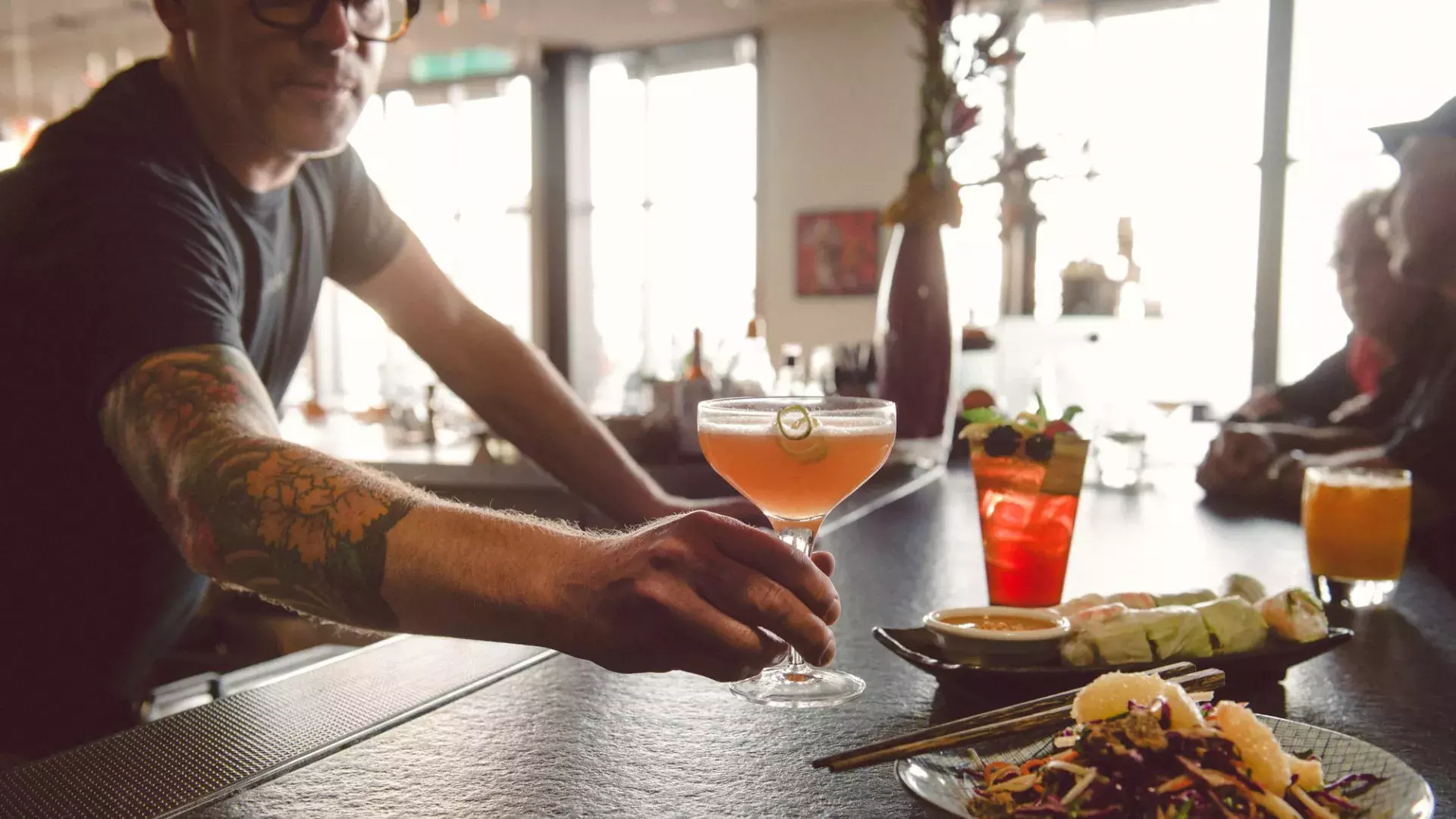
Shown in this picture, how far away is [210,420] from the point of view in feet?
2.68

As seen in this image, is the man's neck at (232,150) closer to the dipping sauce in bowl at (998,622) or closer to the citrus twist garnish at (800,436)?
the citrus twist garnish at (800,436)

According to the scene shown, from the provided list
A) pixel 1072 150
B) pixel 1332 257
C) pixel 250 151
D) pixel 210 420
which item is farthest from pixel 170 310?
pixel 1072 150

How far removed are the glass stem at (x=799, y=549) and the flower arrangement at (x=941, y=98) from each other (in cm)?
112

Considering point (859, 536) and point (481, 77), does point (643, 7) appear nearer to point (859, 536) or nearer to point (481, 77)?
point (481, 77)

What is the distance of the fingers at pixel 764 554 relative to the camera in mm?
612

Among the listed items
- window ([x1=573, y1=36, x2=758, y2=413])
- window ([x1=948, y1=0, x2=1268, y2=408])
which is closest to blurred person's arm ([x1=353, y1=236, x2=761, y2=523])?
window ([x1=948, y1=0, x2=1268, y2=408])

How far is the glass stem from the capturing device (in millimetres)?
898

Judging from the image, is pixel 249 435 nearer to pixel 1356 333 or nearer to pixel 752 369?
pixel 752 369

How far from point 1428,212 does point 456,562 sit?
84.7 inches

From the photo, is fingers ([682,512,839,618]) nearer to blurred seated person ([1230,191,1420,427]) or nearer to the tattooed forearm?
the tattooed forearm

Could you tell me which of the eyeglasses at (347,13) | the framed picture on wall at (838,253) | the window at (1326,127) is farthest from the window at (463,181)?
the eyeglasses at (347,13)

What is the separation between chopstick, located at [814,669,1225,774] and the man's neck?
1.13 m

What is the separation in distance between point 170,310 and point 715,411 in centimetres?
51

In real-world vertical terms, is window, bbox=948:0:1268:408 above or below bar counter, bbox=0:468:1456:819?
above
